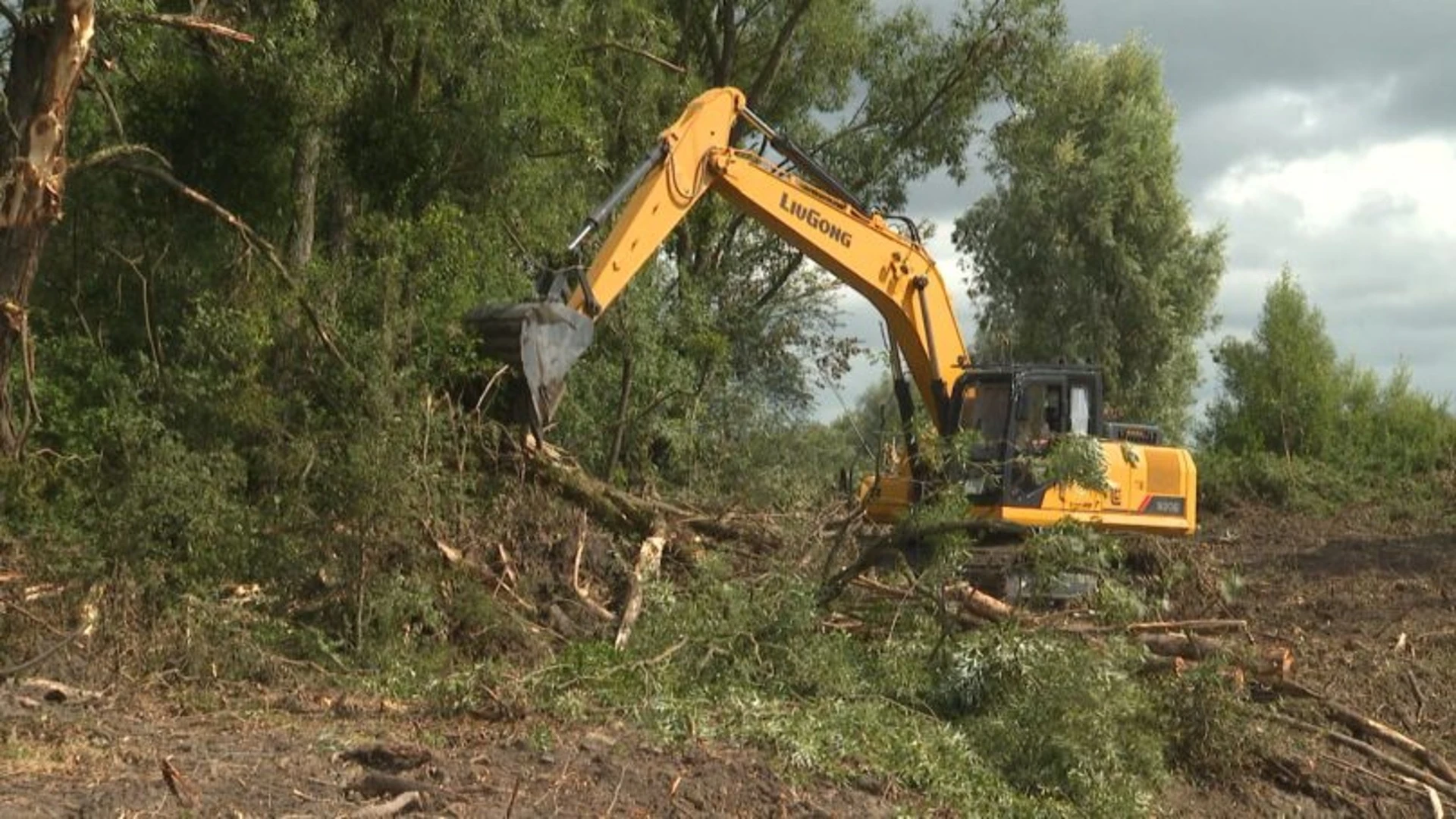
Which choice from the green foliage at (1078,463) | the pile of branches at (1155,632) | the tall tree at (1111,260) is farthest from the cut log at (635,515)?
the tall tree at (1111,260)

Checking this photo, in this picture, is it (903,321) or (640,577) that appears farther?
(903,321)

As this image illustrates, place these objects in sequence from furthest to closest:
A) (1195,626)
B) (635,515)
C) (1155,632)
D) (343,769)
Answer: (635,515) < (1195,626) < (1155,632) < (343,769)

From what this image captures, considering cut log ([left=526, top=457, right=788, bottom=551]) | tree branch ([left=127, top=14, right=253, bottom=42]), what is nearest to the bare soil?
cut log ([left=526, top=457, right=788, bottom=551])

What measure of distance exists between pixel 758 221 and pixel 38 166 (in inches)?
253

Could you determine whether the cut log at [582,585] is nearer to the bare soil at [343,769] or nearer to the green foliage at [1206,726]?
the bare soil at [343,769]

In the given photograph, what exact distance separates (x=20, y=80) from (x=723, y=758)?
806cm

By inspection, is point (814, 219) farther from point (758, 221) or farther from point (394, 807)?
point (394, 807)

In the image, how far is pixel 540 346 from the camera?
12.1 metres

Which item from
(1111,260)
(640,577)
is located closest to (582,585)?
(640,577)

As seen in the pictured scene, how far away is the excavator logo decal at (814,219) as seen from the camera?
1499 cm

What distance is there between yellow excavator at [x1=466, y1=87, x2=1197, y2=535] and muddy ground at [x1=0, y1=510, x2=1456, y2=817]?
2677mm

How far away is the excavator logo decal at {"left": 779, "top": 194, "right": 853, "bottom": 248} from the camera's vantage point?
1499cm

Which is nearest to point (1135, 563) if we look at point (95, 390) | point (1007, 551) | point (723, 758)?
point (1007, 551)

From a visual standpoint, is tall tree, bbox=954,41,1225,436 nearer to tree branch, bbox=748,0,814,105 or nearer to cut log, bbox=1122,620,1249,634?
tree branch, bbox=748,0,814,105
